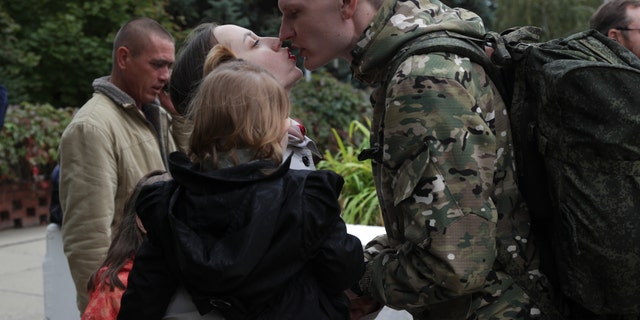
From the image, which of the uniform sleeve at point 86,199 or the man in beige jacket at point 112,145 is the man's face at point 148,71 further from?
the uniform sleeve at point 86,199

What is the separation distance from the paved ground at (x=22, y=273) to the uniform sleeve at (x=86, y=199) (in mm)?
2823

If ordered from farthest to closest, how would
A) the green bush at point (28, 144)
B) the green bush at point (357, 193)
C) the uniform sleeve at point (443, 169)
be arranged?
1. the green bush at point (28, 144)
2. the green bush at point (357, 193)
3. the uniform sleeve at point (443, 169)

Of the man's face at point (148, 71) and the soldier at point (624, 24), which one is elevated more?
the soldier at point (624, 24)

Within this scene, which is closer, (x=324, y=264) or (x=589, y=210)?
(x=589, y=210)

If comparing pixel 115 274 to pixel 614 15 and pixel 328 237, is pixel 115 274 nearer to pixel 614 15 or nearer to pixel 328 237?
pixel 328 237

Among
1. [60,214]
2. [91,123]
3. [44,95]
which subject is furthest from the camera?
[44,95]

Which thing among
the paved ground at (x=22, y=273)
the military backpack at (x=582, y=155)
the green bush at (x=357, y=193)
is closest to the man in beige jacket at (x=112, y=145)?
the green bush at (x=357, y=193)

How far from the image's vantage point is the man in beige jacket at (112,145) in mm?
3834

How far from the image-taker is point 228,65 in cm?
223

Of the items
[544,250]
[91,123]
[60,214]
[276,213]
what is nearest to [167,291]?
[276,213]

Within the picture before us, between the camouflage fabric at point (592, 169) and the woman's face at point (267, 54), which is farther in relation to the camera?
the woman's face at point (267, 54)

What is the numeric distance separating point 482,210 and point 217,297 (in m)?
0.75

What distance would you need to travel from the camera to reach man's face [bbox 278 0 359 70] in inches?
86.9

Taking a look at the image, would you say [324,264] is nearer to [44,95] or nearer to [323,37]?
[323,37]
